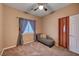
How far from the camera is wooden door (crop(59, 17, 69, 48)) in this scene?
188 centimetres

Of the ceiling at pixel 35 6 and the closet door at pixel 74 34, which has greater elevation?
the ceiling at pixel 35 6

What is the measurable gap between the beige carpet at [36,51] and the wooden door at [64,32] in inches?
5.1

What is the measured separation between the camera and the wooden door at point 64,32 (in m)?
1.88

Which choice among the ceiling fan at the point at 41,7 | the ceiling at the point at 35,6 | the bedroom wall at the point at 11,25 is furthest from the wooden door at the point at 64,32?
the bedroom wall at the point at 11,25

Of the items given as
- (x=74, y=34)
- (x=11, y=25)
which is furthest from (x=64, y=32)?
(x=11, y=25)

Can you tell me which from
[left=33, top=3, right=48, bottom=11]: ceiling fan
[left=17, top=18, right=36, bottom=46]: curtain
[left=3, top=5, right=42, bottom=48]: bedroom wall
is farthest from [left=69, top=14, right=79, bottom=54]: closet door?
[left=3, top=5, right=42, bottom=48]: bedroom wall

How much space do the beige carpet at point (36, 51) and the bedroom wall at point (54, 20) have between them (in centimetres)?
23

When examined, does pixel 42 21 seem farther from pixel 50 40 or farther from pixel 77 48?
pixel 77 48

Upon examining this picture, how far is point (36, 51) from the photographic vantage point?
1.91 metres

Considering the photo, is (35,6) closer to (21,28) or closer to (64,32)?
(21,28)

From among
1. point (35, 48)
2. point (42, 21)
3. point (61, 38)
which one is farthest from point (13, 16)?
point (61, 38)

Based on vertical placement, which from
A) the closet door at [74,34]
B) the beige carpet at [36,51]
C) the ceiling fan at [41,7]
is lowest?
the beige carpet at [36,51]

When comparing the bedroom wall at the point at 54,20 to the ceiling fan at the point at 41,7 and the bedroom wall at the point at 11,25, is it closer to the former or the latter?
the ceiling fan at the point at 41,7

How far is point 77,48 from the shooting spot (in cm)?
183
